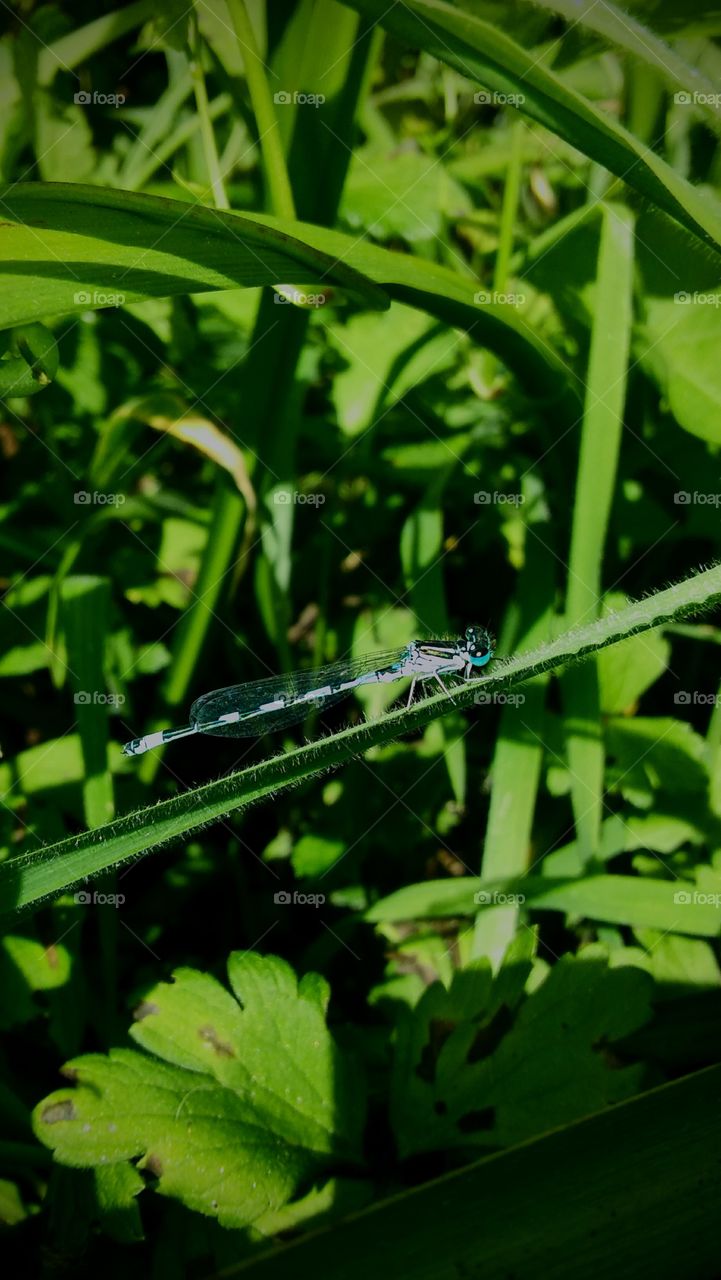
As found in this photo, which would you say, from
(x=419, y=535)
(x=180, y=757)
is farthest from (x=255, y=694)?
(x=419, y=535)

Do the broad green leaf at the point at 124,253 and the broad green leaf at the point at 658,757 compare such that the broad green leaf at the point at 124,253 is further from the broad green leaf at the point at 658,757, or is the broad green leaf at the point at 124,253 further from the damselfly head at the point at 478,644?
the broad green leaf at the point at 658,757

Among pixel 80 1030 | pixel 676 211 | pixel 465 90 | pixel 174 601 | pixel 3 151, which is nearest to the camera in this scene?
pixel 676 211

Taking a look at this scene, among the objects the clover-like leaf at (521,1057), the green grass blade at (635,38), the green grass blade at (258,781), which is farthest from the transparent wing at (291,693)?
the green grass blade at (635,38)

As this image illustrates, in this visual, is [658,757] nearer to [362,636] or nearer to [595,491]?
[595,491]

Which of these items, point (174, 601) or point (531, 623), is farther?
point (174, 601)

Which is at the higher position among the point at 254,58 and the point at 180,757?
the point at 254,58

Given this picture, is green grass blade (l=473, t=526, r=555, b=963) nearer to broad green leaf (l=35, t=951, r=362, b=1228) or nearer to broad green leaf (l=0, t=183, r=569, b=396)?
broad green leaf (l=35, t=951, r=362, b=1228)

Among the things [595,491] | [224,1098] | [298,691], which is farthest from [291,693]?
[224,1098]

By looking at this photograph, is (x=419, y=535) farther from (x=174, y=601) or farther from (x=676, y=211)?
(x=676, y=211)
